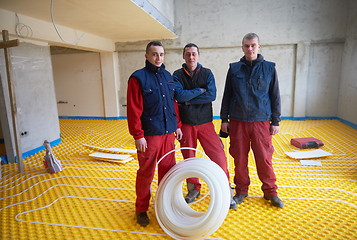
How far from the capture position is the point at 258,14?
8.17 metres

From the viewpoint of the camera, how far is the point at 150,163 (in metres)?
2.64

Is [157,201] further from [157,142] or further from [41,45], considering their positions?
[41,45]

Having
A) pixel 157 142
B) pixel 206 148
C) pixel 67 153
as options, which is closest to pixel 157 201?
pixel 157 142

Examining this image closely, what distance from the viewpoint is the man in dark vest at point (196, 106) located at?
2.92m

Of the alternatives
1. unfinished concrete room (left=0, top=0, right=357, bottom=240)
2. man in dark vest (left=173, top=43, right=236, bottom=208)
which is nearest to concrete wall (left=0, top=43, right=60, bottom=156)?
unfinished concrete room (left=0, top=0, right=357, bottom=240)

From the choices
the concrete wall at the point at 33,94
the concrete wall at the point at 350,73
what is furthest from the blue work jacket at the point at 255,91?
the concrete wall at the point at 350,73

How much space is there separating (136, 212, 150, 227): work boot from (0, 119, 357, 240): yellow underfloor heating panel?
5cm

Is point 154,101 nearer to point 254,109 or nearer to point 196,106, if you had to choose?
point 196,106

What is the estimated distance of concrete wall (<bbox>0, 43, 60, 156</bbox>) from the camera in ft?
17.0

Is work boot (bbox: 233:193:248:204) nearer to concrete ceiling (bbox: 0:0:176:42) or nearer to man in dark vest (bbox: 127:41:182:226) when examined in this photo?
man in dark vest (bbox: 127:41:182:226)

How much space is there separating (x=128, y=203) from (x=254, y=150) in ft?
5.73

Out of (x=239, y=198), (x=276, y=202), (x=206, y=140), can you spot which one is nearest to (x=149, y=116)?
(x=206, y=140)

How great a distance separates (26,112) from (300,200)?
557 cm

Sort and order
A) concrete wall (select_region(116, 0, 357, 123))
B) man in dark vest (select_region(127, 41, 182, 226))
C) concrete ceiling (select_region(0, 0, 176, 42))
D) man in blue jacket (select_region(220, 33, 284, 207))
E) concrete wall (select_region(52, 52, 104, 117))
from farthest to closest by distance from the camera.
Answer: concrete wall (select_region(52, 52, 104, 117))
concrete wall (select_region(116, 0, 357, 123))
concrete ceiling (select_region(0, 0, 176, 42))
man in blue jacket (select_region(220, 33, 284, 207))
man in dark vest (select_region(127, 41, 182, 226))
